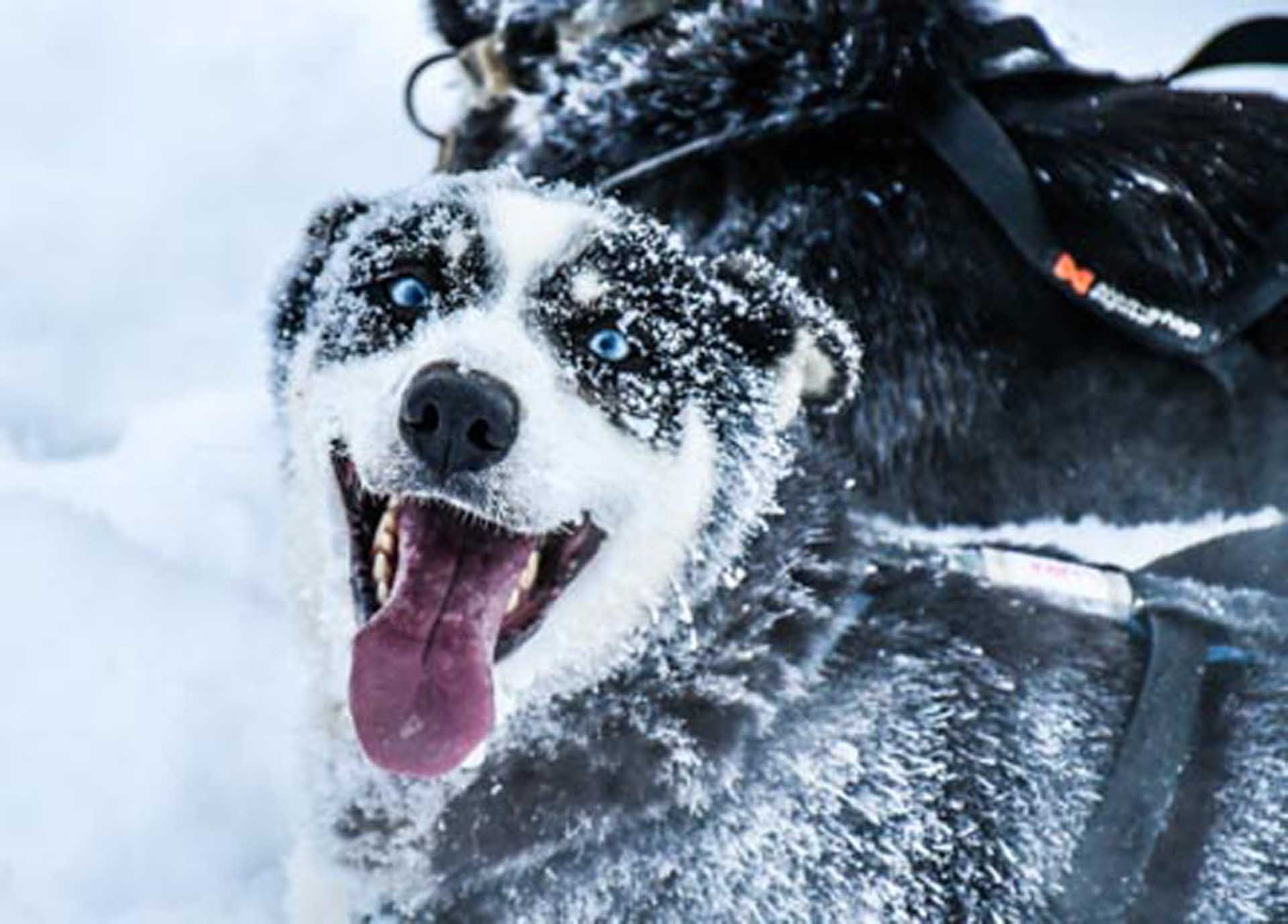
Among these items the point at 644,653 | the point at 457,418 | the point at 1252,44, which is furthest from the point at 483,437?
the point at 1252,44

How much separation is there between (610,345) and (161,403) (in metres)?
1.60

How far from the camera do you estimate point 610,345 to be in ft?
5.74

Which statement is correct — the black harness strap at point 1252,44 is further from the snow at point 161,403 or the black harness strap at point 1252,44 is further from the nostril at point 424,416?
the nostril at point 424,416

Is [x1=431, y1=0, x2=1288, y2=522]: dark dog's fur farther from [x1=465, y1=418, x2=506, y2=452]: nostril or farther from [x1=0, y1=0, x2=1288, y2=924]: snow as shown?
[x1=465, y1=418, x2=506, y2=452]: nostril

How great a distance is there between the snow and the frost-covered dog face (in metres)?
0.33

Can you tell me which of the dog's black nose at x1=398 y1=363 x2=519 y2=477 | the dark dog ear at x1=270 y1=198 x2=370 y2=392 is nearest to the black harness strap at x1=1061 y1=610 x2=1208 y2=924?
the dog's black nose at x1=398 y1=363 x2=519 y2=477

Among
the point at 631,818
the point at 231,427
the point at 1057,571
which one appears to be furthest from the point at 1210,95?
the point at 231,427

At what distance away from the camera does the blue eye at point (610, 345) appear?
1742 millimetres

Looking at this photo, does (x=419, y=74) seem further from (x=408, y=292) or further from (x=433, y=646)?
(x=433, y=646)

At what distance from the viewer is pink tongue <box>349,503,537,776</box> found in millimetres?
1667

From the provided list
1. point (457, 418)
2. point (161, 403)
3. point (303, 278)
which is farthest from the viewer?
point (161, 403)

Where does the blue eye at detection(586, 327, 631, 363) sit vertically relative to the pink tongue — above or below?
above

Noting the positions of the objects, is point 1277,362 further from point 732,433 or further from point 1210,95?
point 732,433

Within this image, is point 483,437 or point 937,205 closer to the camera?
point 483,437
